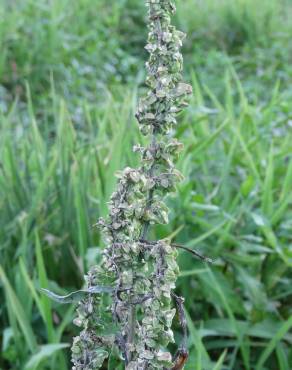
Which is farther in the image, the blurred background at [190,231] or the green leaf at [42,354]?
the blurred background at [190,231]

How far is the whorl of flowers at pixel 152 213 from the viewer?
2.57 feet

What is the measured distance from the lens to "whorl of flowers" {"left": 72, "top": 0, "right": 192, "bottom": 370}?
785mm

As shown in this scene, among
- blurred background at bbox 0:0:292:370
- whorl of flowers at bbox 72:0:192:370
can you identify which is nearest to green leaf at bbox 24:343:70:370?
blurred background at bbox 0:0:292:370

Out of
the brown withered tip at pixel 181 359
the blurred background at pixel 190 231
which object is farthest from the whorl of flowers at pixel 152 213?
the blurred background at pixel 190 231

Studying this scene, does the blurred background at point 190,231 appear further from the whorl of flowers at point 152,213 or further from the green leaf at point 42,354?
the whorl of flowers at point 152,213

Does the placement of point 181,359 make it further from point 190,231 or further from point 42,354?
point 190,231

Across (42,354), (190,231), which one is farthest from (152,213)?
(190,231)

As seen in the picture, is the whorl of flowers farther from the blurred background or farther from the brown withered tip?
the blurred background

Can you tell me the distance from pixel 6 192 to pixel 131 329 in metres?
1.07

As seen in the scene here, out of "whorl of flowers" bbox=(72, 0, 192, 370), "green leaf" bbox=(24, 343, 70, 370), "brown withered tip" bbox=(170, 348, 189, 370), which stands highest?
"whorl of flowers" bbox=(72, 0, 192, 370)

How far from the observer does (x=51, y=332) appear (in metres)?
1.39

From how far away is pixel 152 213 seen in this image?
802mm

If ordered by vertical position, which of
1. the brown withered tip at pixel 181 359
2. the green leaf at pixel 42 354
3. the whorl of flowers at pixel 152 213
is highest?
the whorl of flowers at pixel 152 213

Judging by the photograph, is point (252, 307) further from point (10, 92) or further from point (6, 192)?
point (10, 92)
